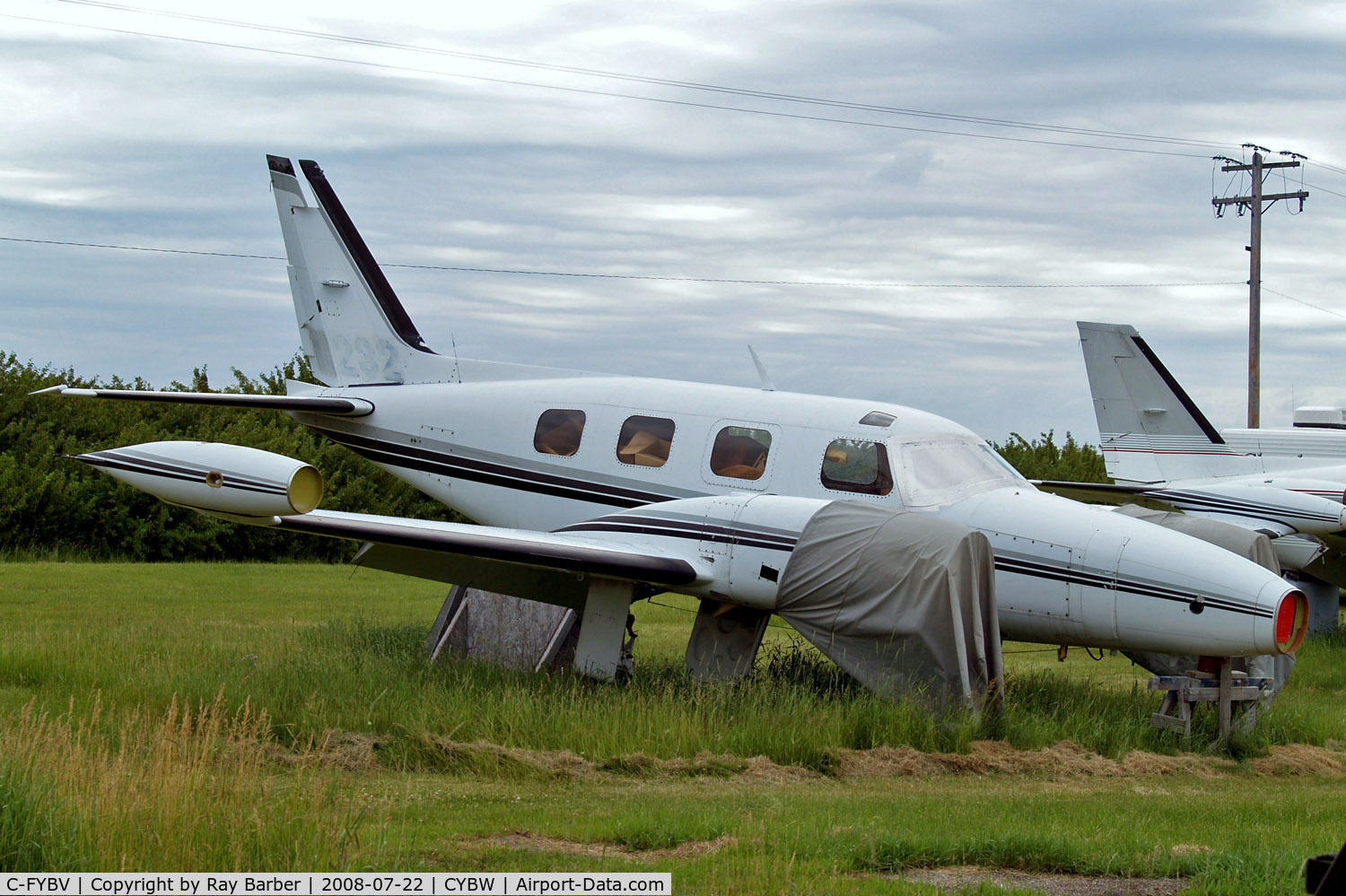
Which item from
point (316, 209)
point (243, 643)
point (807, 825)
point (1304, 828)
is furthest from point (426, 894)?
point (316, 209)

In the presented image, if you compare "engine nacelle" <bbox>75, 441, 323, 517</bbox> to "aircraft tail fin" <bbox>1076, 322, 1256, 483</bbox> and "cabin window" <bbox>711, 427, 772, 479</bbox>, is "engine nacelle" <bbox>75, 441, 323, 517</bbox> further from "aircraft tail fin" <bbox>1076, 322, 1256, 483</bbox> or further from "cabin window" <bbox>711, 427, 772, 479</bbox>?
"aircraft tail fin" <bbox>1076, 322, 1256, 483</bbox>

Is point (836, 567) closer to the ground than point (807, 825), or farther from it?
farther from it

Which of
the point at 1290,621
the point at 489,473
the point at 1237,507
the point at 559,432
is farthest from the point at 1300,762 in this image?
the point at 1237,507

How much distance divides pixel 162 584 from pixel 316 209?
28.2 ft

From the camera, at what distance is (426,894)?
5.20 metres

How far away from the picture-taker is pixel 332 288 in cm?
1638

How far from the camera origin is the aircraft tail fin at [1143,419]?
924 inches

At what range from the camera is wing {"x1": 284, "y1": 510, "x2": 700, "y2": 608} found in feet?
35.4

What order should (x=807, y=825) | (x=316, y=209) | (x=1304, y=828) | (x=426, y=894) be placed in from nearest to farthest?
(x=426, y=894), (x=807, y=825), (x=1304, y=828), (x=316, y=209)

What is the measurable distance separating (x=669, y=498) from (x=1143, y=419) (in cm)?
1437

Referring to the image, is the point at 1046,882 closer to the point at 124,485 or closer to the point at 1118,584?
the point at 1118,584

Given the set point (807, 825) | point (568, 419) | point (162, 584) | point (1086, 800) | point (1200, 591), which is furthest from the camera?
point (162, 584)

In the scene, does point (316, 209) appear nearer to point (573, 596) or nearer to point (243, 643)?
point (243, 643)

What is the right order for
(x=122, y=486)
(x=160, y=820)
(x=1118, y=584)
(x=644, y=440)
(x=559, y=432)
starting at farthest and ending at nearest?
1. (x=122, y=486)
2. (x=559, y=432)
3. (x=644, y=440)
4. (x=1118, y=584)
5. (x=160, y=820)
